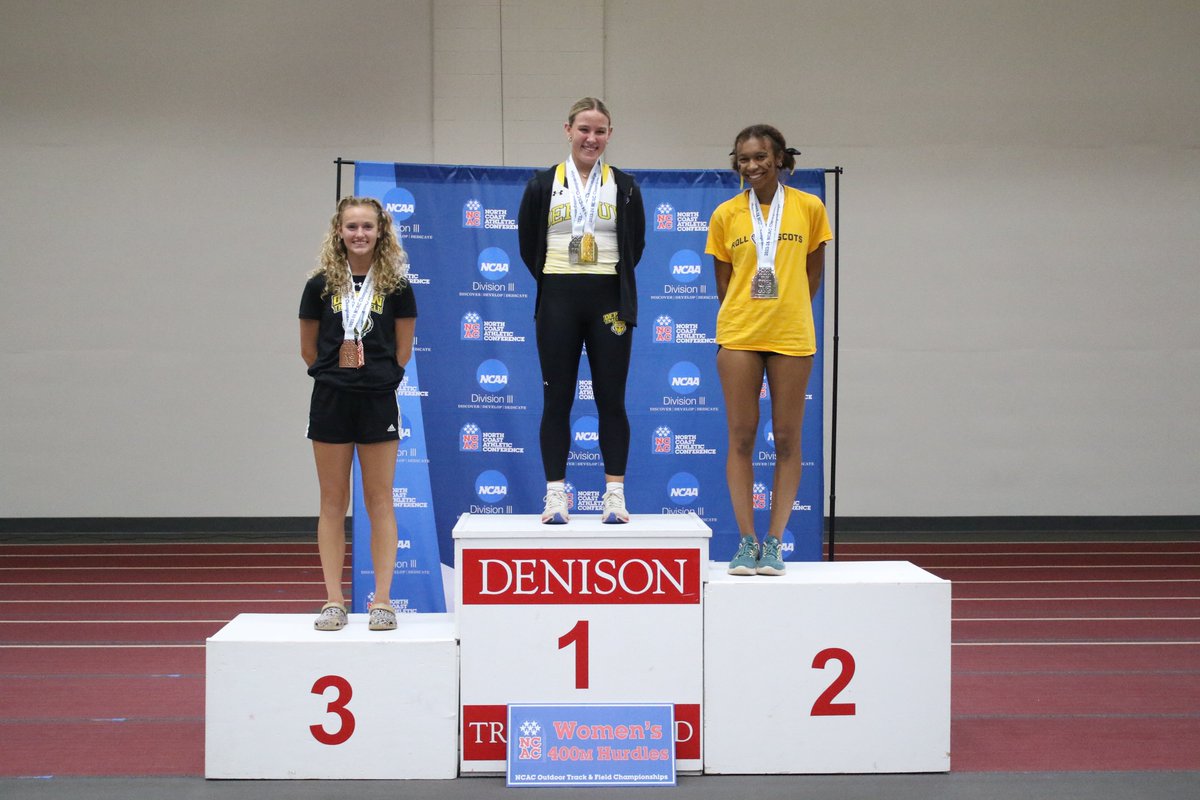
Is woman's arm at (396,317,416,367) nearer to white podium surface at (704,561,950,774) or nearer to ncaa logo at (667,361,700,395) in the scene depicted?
white podium surface at (704,561,950,774)

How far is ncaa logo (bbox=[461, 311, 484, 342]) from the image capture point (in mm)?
5051

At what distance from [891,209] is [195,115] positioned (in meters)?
5.04

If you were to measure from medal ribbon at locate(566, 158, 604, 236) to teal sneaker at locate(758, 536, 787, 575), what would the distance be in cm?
113

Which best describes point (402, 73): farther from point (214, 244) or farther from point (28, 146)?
point (28, 146)

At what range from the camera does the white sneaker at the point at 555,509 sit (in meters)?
3.34

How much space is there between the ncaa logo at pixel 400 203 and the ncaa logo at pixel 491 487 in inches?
49.6

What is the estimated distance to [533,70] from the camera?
295 inches

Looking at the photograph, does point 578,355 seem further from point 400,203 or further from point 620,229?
point 400,203

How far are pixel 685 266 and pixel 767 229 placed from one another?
5.75 feet

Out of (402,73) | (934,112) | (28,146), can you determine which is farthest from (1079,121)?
(28,146)

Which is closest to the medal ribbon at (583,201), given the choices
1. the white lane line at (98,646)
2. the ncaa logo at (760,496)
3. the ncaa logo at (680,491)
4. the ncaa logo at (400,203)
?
the ncaa logo at (400,203)

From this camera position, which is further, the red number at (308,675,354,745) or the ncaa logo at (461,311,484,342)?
the ncaa logo at (461,311,484,342)

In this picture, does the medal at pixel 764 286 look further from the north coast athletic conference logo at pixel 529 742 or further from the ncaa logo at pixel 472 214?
the ncaa logo at pixel 472 214

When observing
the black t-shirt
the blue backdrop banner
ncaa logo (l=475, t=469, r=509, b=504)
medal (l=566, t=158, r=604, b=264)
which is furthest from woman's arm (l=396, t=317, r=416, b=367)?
ncaa logo (l=475, t=469, r=509, b=504)
